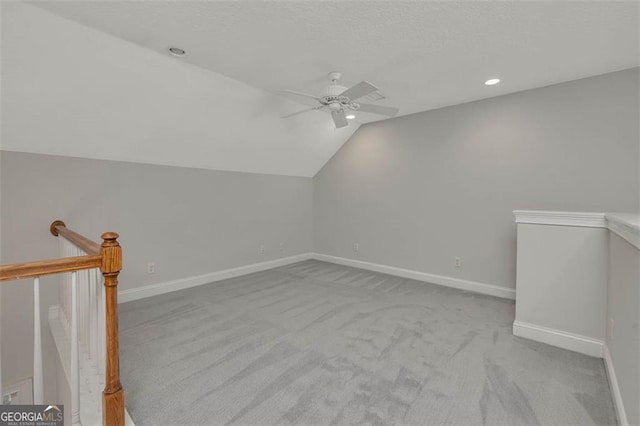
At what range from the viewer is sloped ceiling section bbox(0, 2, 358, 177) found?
1942mm

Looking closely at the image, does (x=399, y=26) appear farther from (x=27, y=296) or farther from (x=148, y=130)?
(x=27, y=296)

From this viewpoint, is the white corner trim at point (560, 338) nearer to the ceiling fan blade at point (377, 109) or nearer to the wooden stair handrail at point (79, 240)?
the ceiling fan blade at point (377, 109)

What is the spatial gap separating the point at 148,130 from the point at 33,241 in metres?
1.48

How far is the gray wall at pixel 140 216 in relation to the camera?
2.56 m

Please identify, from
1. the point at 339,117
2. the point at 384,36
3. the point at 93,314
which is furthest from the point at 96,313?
the point at 384,36

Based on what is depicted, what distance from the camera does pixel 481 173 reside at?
356 centimetres

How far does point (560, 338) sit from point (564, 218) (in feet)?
3.24

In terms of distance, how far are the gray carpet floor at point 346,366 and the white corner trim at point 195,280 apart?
0.16m

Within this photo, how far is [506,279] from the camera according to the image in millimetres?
3395

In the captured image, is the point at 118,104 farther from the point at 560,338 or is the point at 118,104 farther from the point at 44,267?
the point at 560,338

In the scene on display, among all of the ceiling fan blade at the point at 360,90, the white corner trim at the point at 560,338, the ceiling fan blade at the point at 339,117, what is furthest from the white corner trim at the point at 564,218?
the ceiling fan blade at the point at 339,117

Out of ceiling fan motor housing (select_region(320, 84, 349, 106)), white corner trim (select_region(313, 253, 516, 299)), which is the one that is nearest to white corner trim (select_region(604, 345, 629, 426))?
white corner trim (select_region(313, 253, 516, 299))

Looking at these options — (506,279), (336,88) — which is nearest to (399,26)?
(336,88)

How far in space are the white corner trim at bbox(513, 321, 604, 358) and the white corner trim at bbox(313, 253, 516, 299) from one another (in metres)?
1.02
